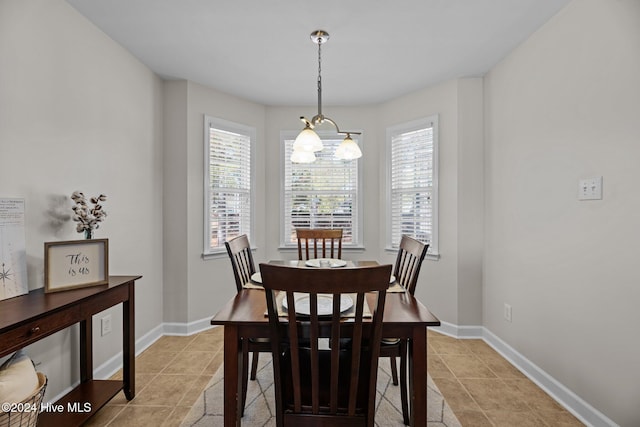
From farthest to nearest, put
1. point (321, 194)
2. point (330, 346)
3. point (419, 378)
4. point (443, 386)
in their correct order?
1. point (321, 194)
2. point (443, 386)
3. point (419, 378)
4. point (330, 346)

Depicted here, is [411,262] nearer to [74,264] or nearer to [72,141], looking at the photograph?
[74,264]

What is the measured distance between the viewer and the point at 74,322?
1582mm

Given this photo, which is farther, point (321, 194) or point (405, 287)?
point (321, 194)

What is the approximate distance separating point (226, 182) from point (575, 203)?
117 inches

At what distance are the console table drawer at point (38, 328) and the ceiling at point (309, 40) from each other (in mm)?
1842

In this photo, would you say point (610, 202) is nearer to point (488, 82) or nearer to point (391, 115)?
point (488, 82)

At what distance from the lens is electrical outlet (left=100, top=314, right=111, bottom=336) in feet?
7.54

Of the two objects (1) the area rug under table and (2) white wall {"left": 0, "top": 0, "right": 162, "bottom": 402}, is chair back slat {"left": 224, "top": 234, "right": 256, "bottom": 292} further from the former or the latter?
(2) white wall {"left": 0, "top": 0, "right": 162, "bottom": 402}

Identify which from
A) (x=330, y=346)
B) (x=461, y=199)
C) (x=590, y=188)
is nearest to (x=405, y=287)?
(x=330, y=346)

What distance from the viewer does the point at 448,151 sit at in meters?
3.11

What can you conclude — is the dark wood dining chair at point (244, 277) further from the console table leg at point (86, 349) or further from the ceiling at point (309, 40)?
the ceiling at point (309, 40)

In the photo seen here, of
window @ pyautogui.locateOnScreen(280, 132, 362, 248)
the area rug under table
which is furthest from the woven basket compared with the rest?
window @ pyautogui.locateOnScreen(280, 132, 362, 248)

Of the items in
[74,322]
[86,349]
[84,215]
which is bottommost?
[86,349]

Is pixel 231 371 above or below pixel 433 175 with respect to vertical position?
below
